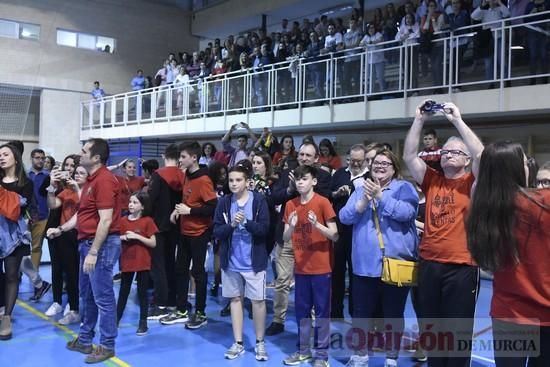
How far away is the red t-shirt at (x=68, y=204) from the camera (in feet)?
19.4

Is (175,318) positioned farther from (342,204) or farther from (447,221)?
(447,221)

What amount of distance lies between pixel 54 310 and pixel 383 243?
3994 mm

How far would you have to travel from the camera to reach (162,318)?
5.82m

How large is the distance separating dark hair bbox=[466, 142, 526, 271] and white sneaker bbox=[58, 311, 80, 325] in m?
4.64

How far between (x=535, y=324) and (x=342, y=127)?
10.8 m

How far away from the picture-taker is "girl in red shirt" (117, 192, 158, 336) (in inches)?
211

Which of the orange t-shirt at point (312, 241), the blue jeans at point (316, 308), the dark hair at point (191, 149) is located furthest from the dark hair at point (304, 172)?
the dark hair at point (191, 149)

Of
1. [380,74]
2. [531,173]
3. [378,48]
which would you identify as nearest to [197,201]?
[531,173]

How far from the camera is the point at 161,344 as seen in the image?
200 inches

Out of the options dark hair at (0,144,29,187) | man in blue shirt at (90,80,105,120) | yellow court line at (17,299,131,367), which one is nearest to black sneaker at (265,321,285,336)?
yellow court line at (17,299,131,367)

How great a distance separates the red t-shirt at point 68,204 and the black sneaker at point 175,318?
1512 mm

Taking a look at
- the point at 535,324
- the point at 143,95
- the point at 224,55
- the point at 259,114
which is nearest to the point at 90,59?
the point at 143,95

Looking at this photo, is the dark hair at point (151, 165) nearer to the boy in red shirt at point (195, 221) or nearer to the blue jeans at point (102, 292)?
the boy in red shirt at point (195, 221)

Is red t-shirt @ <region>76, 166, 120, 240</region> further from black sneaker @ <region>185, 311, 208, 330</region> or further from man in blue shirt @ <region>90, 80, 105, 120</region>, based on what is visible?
man in blue shirt @ <region>90, 80, 105, 120</region>
